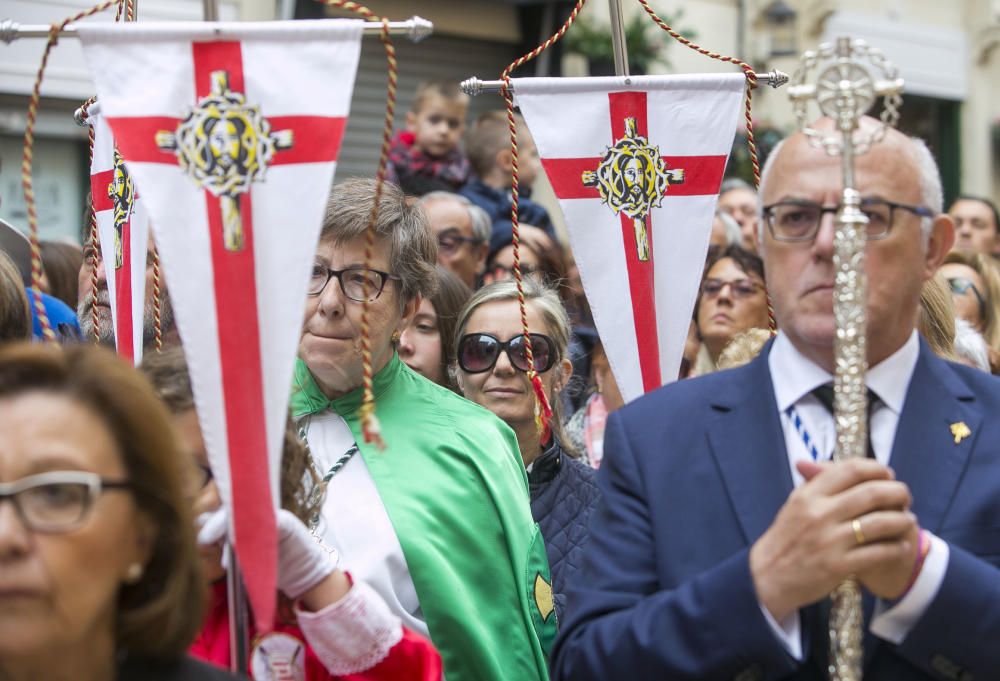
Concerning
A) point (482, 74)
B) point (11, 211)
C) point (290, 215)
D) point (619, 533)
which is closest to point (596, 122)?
point (290, 215)

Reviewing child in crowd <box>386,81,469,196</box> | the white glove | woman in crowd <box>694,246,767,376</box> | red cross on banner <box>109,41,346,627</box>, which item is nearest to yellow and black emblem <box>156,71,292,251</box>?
red cross on banner <box>109,41,346,627</box>

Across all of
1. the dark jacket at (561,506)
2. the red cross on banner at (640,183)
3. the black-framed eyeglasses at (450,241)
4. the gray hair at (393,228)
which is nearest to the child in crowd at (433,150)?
the black-framed eyeglasses at (450,241)

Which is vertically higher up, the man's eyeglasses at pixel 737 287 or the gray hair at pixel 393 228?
the gray hair at pixel 393 228

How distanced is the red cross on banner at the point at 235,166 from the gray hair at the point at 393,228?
1.00 m

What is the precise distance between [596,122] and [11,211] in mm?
6080

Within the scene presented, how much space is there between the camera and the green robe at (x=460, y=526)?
11.0ft

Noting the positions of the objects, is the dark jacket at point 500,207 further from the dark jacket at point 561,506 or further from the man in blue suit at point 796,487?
the man in blue suit at point 796,487

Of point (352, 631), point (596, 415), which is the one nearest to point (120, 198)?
point (352, 631)

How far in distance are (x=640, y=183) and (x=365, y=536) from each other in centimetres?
118

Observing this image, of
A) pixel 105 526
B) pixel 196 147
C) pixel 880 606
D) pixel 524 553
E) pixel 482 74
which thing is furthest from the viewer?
pixel 482 74

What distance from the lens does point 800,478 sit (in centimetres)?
231

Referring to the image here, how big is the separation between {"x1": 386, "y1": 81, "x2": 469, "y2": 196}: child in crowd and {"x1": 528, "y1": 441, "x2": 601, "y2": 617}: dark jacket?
3377 millimetres

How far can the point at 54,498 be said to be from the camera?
198 centimetres

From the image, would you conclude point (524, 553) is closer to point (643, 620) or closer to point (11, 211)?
point (643, 620)
